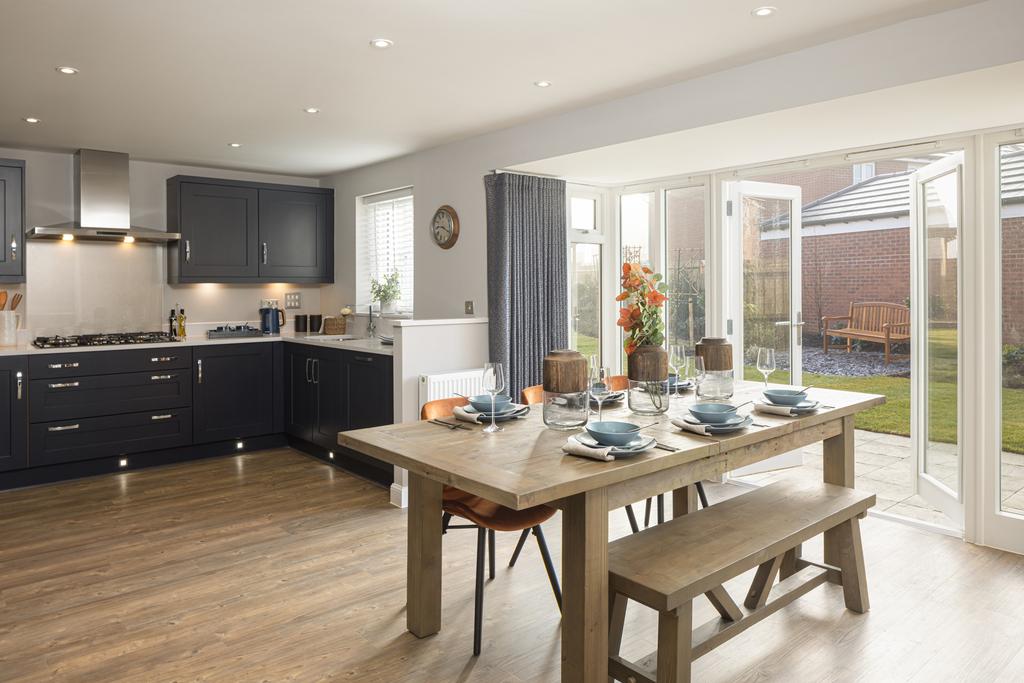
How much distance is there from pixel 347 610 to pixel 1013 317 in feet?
11.2

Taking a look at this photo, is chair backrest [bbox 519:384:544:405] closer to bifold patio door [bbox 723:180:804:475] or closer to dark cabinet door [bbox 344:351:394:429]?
dark cabinet door [bbox 344:351:394:429]

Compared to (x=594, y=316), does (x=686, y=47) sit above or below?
above

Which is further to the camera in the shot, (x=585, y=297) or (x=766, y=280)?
(x=585, y=297)

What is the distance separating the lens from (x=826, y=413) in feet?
9.22

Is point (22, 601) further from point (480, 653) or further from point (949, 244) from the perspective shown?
point (949, 244)

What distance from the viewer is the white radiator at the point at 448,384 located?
434cm

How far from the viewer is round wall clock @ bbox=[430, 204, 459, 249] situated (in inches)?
197

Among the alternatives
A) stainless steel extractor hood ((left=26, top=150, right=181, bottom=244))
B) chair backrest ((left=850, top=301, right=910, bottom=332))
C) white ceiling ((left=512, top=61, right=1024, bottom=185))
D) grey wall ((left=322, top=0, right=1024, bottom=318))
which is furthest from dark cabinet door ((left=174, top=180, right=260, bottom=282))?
chair backrest ((left=850, top=301, right=910, bottom=332))

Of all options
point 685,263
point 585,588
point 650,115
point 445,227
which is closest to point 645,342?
point 585,588

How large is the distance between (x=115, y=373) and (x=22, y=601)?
2420 mm

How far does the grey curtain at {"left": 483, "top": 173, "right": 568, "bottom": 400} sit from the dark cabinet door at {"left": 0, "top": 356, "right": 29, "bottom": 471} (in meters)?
3.20

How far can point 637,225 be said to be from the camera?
5.18 meters

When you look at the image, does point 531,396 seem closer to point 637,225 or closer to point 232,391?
point 637,225

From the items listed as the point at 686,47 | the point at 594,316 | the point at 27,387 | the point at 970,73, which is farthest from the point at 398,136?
the point at 970,73
